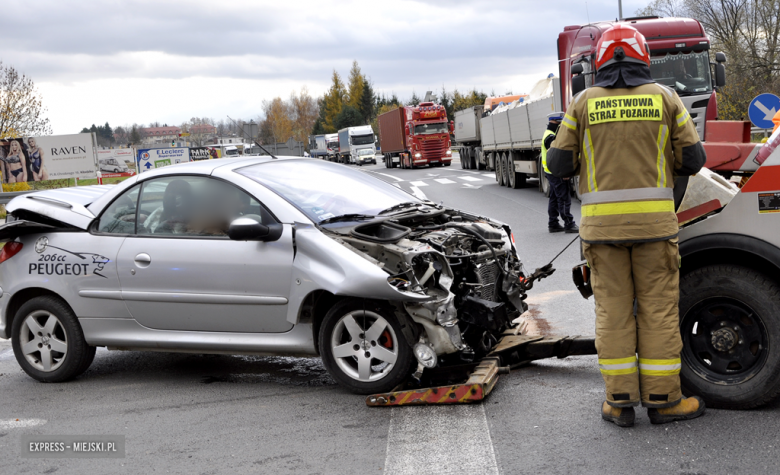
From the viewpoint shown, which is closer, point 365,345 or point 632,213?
point 632,213

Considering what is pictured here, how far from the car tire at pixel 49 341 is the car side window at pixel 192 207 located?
0.92 metres

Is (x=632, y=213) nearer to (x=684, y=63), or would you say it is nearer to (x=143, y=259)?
(x=143, y=259)

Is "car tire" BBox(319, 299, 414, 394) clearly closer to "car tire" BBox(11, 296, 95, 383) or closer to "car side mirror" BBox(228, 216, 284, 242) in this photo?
"car side mirror" BBox(228, 216, 284, 242)

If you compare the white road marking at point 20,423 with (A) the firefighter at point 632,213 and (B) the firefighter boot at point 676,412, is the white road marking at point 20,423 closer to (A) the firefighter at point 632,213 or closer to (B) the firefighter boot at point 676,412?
(A) the firefighter at point 632,213

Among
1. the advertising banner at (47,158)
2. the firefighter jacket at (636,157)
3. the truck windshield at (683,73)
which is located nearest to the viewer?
the firefighter jacket at (636,157)

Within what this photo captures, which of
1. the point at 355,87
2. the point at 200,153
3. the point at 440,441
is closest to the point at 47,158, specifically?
the point at 200,153

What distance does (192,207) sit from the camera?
5.39 metres

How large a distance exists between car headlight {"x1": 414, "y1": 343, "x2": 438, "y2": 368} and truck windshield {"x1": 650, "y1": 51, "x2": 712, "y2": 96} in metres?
11.2

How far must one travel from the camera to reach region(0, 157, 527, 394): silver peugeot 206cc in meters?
4.70

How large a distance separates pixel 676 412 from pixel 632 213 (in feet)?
3.58

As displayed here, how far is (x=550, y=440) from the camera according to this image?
393 centimetres

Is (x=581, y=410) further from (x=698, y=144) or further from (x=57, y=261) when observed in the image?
(x=57, y=261)

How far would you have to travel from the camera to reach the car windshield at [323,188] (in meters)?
5.26

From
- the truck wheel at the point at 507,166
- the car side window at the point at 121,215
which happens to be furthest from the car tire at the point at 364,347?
the truck wheel at the point at 507,166
